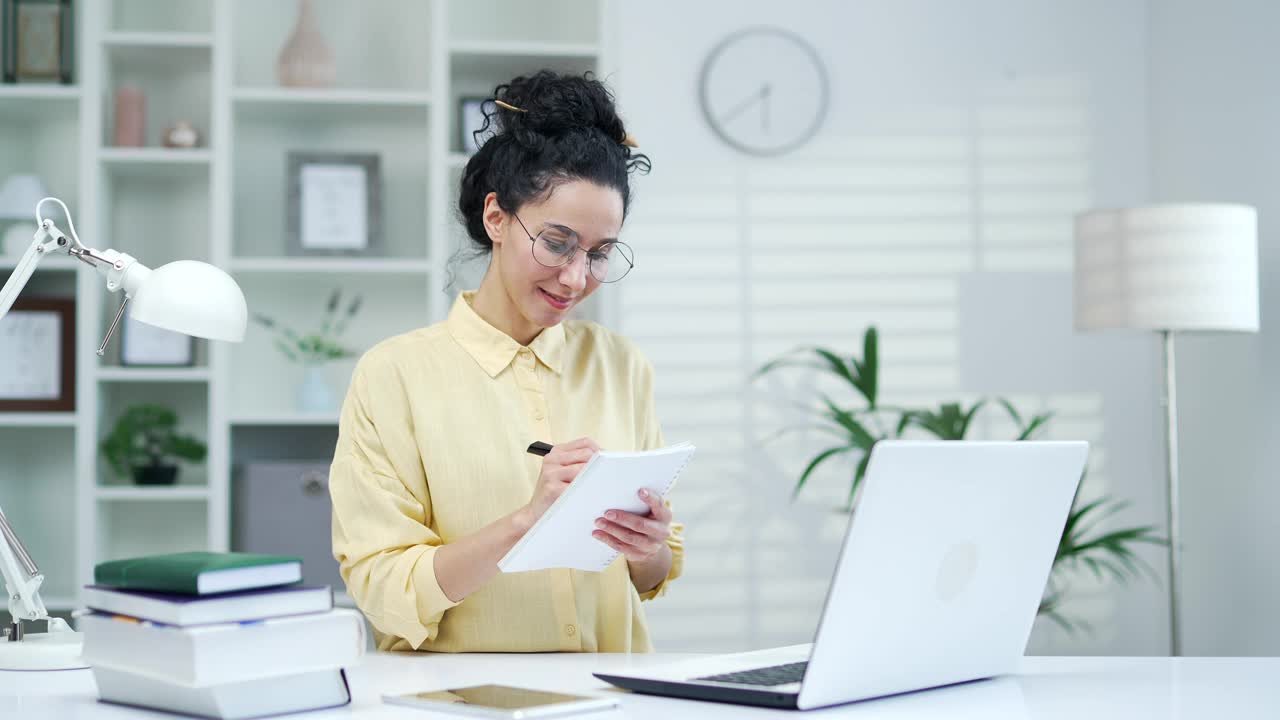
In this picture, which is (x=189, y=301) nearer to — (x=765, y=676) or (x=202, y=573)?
(x=202, y=573)

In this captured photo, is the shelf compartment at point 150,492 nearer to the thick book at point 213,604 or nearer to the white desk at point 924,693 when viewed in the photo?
the white desk at point 924,693

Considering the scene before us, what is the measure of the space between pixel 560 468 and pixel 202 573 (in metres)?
0.43

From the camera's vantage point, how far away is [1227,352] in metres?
3.37

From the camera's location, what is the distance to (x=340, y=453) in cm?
160

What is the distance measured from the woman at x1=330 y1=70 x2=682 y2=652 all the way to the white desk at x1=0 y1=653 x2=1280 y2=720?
12cm

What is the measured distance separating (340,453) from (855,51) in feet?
8.42

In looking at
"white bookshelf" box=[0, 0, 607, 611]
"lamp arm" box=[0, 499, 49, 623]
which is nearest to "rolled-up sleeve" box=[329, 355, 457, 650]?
"lamp arm" box=[0, 499, 49, 623]

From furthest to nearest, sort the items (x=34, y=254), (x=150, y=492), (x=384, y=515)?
(x=150, y=492) < (x=384, y=515) < (x=34, y=254)

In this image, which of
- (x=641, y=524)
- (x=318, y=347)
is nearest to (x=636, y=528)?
(x=641, y=524)

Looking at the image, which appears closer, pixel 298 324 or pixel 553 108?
pixel 553 108

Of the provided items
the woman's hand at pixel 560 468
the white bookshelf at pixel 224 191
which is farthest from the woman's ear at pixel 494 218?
the white bookshelf at pixel 224 191

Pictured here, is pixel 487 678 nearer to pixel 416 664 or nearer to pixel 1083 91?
pixel 416 664

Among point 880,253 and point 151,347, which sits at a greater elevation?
point 880,253

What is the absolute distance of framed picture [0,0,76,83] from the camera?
333cm
